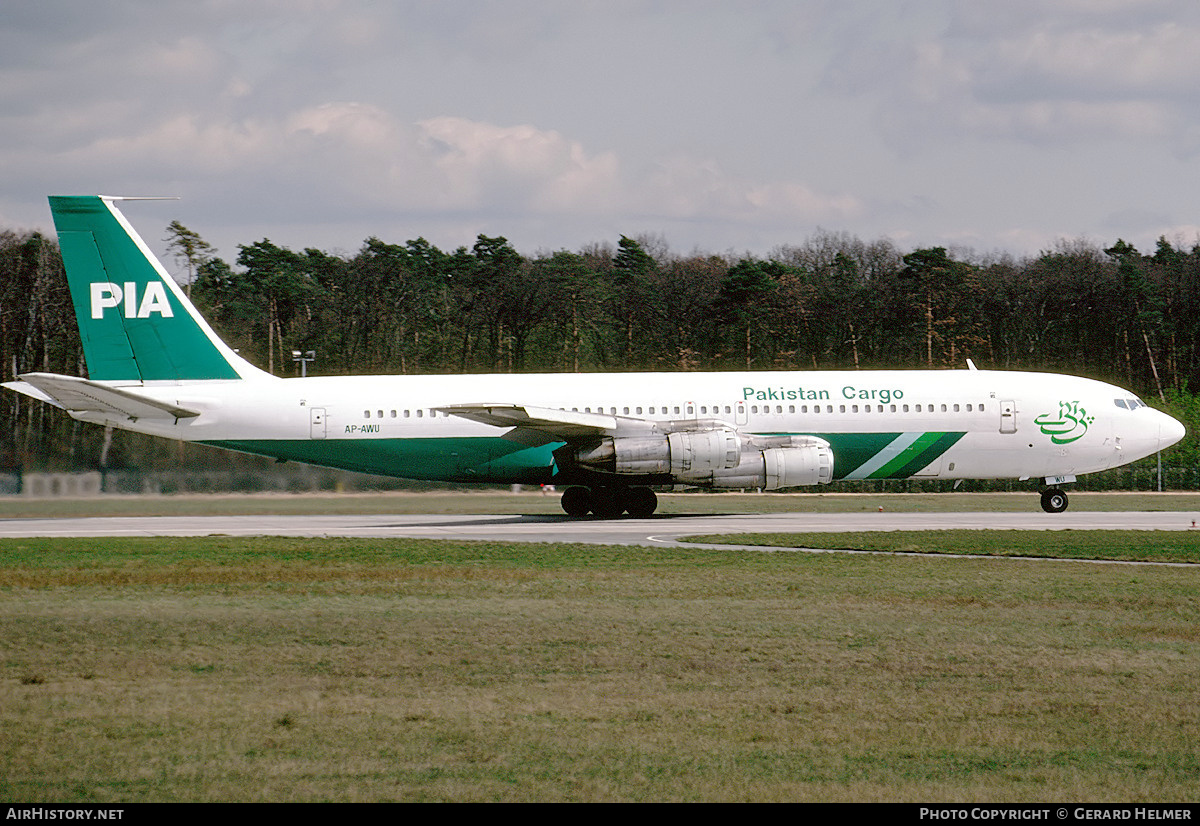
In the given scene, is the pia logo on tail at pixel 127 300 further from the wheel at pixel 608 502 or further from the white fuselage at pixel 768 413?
the wheel at pixel 608 502

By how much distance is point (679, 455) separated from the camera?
112ft

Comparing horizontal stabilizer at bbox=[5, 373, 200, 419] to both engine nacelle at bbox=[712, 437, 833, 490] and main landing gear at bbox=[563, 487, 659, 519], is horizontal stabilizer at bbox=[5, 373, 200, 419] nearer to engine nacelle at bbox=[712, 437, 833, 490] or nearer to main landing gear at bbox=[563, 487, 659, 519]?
main landing gear at bbox=[563, 487, 659, 519]

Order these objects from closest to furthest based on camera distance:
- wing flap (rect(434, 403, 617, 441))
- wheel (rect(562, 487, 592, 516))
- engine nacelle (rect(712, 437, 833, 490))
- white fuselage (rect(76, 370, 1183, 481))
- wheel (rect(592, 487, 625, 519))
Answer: wing flap (rect(434, 403, 617, 441)) → engine nacelle (rect(712, 437, 833, 490)) → white fuselage (rect(76, 370, 1183, 481)) → wheel (rect(592, 487, 625, 519)) → wheel (rect(562, 487, 592, 516))

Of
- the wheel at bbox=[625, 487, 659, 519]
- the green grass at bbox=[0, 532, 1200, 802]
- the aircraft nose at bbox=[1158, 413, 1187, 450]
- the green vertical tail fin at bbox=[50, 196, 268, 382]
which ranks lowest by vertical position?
the green grass at bbox=[0, 532, 1200, 802]

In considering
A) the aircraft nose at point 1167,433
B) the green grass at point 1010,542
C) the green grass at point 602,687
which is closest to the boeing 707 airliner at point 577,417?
the aircraft nose at point 1167,433

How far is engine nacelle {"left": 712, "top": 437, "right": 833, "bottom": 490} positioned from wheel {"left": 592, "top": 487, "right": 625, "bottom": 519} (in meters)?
3.30

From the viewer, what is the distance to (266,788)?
26.8 feet

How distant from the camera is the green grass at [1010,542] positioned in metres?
24.2

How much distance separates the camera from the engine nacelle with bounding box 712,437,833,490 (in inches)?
1355

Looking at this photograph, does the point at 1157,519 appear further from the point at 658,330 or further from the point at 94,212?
the point at 658,330

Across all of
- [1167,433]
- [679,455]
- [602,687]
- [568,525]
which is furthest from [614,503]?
[602,687]

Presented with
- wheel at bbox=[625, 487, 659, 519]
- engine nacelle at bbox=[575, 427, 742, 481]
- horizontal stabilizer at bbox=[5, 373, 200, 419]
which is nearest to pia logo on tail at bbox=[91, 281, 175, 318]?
horizontal stabilizer at bbox=[5, 373, 200, 419]

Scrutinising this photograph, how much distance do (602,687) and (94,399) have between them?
25.2 meters

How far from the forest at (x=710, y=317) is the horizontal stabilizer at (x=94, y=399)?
1709 inches
